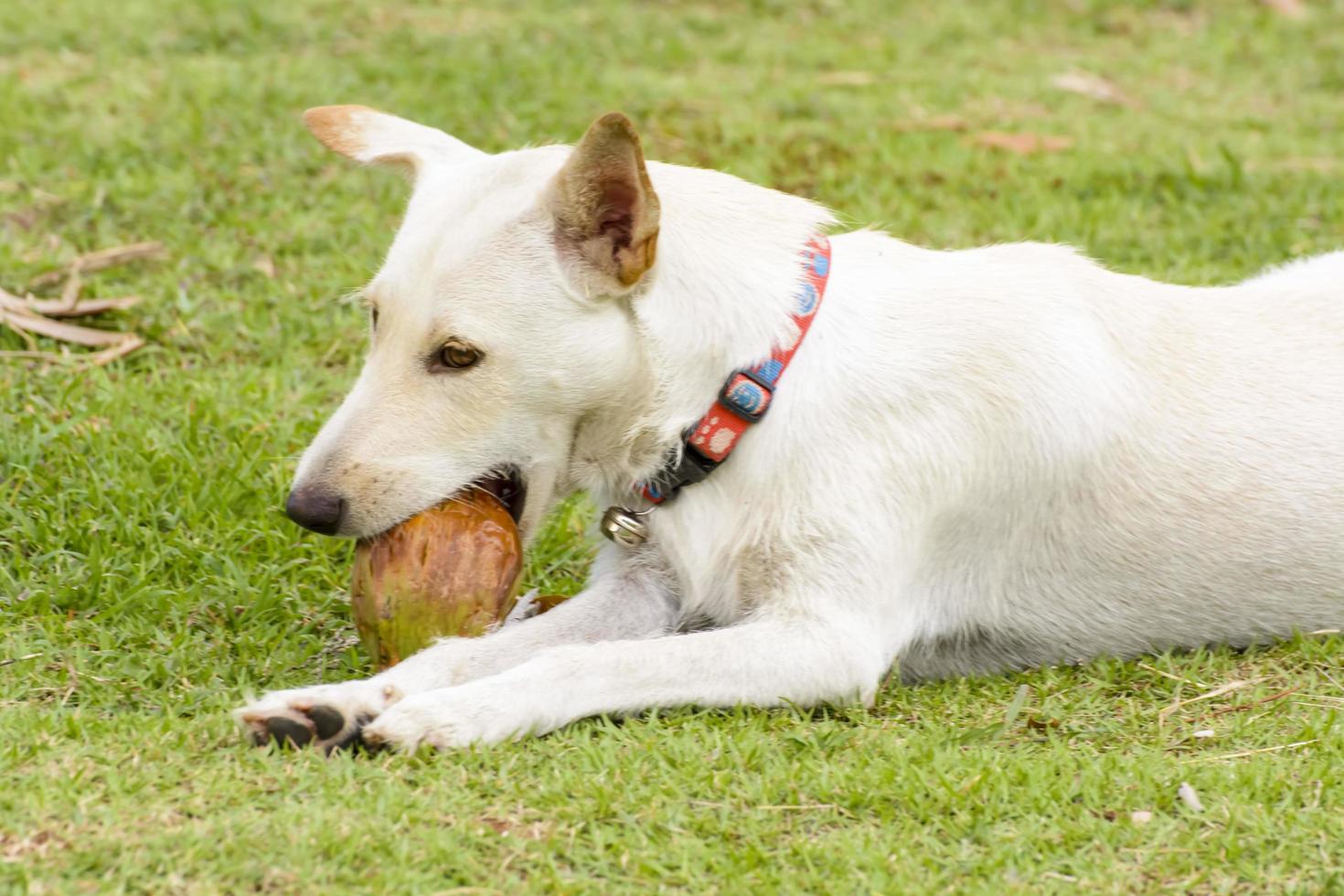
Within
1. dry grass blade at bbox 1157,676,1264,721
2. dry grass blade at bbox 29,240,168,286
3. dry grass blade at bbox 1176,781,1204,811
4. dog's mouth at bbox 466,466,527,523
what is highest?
dog's mouth at bbox 466,466,527,523

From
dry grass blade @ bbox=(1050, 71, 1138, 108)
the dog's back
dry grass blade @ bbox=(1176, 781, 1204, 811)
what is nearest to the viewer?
dry grass blade @ bbox=(1176, 781, 1204, 811)

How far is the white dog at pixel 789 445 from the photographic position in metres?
3.95

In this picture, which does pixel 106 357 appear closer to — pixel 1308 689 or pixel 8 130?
pixel 8 130

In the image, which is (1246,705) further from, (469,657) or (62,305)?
(62,305)

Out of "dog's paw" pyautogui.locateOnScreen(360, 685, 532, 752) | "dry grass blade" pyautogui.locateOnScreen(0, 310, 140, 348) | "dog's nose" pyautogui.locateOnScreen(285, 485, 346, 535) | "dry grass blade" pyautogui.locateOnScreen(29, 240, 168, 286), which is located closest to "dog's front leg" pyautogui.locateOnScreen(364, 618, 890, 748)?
"dog's paw" pyautogui.locateOnScreen(360, 685, 532, 752)

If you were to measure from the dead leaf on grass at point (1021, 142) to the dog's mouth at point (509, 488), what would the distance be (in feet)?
15.6

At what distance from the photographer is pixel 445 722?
3738 mm

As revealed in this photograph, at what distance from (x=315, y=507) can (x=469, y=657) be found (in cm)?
54

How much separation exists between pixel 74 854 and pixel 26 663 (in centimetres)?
111

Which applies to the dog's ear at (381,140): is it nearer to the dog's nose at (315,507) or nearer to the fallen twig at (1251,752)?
the dog's nose at (315,507)

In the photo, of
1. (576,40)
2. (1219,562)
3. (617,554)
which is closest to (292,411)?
(617,554)

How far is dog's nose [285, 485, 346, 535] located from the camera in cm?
389

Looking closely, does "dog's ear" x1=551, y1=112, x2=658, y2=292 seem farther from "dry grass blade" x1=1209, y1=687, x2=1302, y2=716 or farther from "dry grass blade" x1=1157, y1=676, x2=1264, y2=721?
"dry grass blade" x1=1209, y1=687, x2=1302, y2=716

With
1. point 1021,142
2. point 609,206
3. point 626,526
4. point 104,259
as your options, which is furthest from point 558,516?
point 1021,142
